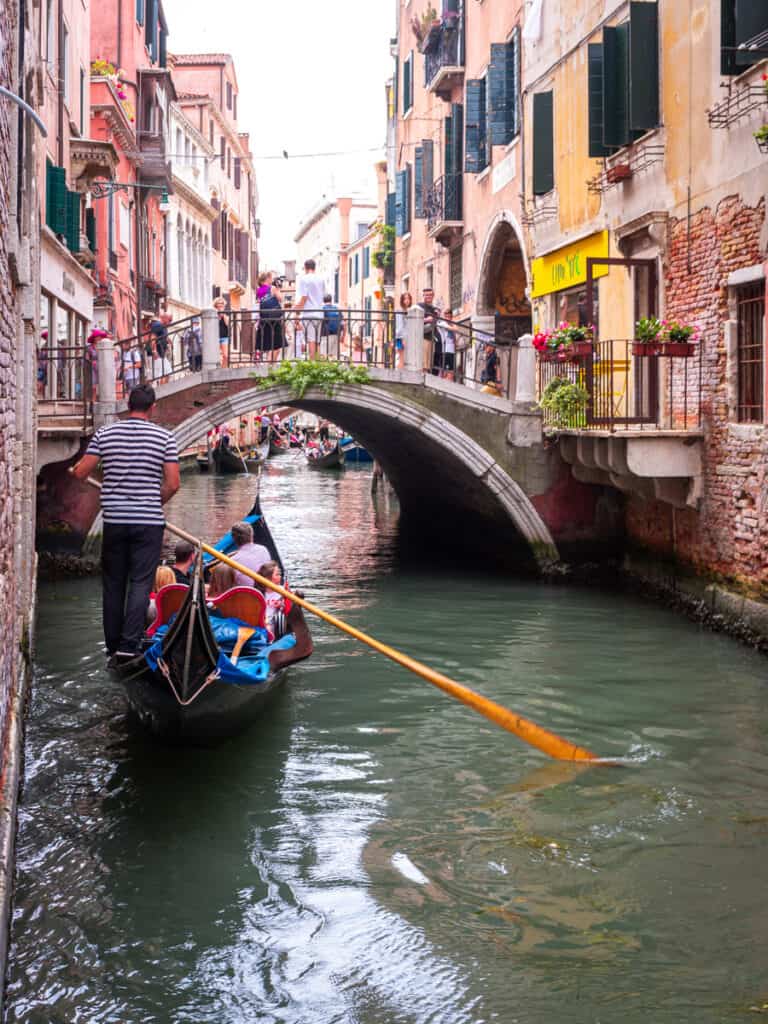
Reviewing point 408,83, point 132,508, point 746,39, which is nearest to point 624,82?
point 746,39

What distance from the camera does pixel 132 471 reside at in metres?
6.16

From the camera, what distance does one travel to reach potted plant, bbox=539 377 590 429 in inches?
432

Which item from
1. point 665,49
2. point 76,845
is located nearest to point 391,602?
point 665,49

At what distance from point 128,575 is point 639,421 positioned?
491 centimetres

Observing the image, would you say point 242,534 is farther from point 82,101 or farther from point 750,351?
point 82,101

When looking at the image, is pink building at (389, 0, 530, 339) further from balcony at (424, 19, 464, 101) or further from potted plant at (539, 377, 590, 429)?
potted plant at (539, 377, 590, 429)

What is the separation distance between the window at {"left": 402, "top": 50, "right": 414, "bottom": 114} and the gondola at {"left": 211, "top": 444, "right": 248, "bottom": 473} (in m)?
10.2

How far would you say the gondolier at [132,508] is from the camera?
6141 mm

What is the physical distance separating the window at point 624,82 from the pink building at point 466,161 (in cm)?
340

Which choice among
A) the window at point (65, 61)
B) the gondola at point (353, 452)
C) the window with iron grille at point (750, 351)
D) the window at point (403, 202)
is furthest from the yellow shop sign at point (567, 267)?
the gondola at point (353, 452)

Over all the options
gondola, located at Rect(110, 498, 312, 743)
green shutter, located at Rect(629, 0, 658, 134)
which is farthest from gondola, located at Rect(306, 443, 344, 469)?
gondola, located at Rect(110, 498, 312, 743)

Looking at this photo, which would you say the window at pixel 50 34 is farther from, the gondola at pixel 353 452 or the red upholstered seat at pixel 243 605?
the gondola at pixel 353 452

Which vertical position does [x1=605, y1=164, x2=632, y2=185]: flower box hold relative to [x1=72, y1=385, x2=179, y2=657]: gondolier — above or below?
above

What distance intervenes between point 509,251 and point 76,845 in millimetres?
12049
